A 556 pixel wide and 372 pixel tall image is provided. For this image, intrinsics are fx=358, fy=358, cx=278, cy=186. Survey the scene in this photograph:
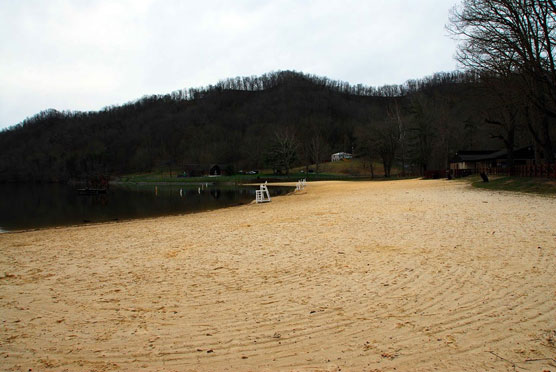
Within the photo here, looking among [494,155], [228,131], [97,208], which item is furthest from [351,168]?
[228,131]

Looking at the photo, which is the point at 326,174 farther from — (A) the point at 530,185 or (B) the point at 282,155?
(A) the point at 530,185

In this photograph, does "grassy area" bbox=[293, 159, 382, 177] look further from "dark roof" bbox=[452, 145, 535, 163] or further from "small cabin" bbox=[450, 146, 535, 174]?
"small cabin" bbox=[450, 146, 535, 174]

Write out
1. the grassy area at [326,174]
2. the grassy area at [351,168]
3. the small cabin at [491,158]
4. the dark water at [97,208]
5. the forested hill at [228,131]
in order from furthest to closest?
the forested hill at [228,131] → the grassy area at [351,168] → the grassy area at [326,174] → the small cabin at [491,158] → the dark water at [97,208]

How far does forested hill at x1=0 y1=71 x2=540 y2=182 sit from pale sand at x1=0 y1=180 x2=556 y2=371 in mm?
62385

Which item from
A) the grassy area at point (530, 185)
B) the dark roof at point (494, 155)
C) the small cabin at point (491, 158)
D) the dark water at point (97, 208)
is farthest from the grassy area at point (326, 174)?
the grassy area at point (530, 185)

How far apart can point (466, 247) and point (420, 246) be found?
3.16 feet

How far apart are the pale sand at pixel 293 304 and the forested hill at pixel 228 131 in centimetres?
6238

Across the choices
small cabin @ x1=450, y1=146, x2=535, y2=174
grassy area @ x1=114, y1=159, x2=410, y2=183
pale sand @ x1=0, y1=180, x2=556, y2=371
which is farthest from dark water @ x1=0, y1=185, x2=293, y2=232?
grassy area @ x1=114, y1=159, x2=410, y2=183

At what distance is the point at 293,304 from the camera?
16.7 feet

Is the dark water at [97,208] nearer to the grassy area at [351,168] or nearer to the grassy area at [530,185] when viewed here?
the grassy area at [530,185]

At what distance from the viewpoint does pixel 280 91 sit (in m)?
181

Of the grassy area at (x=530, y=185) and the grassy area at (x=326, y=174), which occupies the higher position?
the grassy area at (x=326, y=174)

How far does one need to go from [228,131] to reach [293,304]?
5809 inches

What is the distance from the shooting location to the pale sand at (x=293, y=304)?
144 inches
